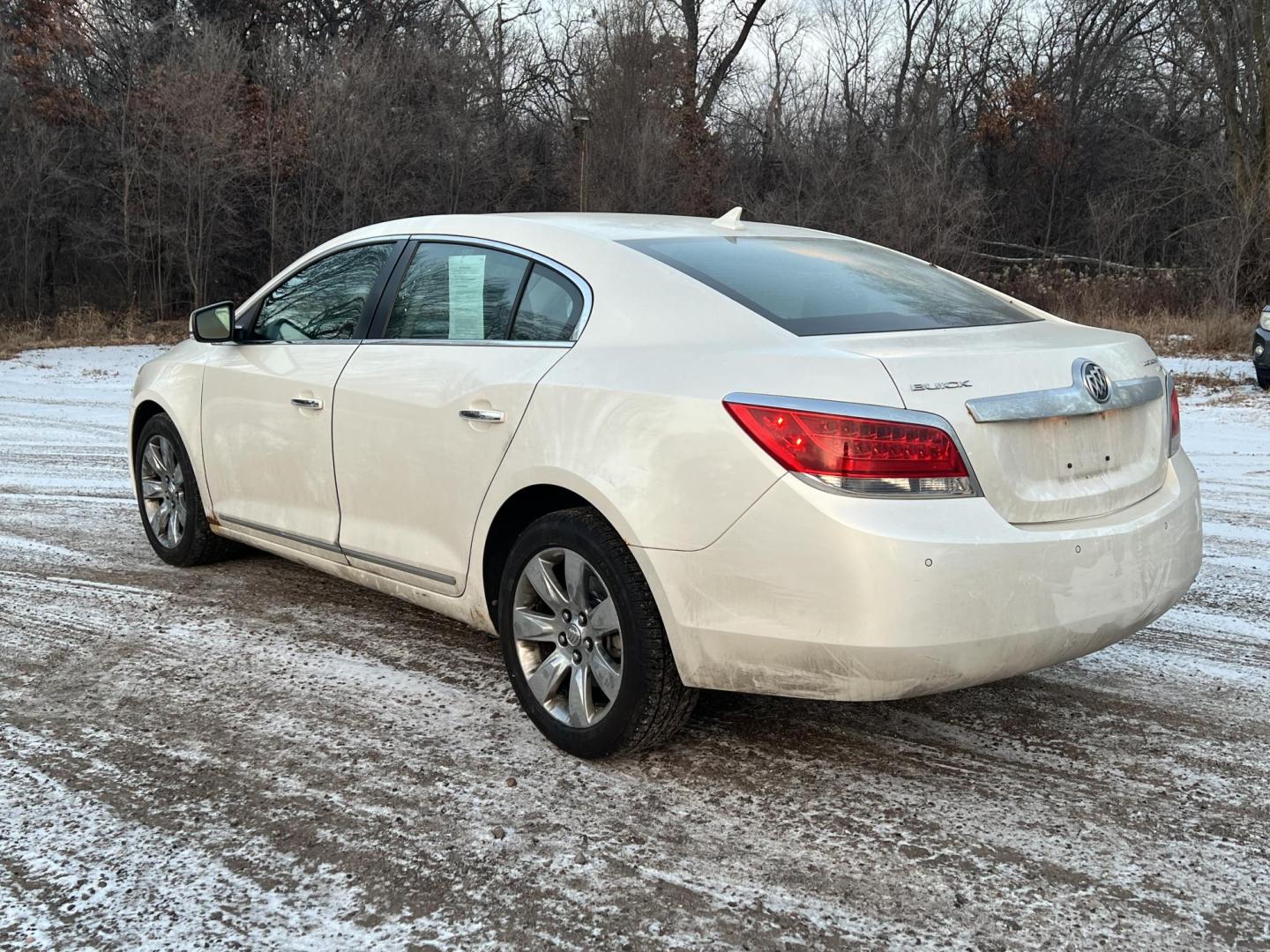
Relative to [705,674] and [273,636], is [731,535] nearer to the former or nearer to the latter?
[705,674]

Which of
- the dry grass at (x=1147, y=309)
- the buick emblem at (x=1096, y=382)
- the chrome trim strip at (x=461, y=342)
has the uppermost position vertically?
the dry grass at (x=1147, y=309)

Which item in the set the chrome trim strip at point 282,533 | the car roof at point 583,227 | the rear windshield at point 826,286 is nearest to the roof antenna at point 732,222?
the car roof at point 583,227

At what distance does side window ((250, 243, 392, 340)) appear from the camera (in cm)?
441

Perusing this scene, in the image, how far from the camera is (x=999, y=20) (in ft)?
121

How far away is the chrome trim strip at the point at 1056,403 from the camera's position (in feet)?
9.53

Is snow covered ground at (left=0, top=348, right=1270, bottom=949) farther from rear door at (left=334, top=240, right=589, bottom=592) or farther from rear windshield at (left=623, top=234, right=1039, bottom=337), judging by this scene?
rear windshield at (left=623, top=234, right=1039, bottom=337)

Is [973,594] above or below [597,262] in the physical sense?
below

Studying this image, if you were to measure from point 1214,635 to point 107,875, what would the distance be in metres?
3.95

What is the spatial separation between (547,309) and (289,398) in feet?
4.45

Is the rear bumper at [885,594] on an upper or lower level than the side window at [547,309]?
lower

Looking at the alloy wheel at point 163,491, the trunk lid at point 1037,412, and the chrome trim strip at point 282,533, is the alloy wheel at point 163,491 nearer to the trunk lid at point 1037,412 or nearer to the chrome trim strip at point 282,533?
the chrome trim strip at point 282,533

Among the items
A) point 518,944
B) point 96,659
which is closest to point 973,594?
point 518,944

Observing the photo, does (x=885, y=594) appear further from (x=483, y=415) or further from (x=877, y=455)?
(x=483, y=415)

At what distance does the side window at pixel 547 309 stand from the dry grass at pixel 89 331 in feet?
67.3
